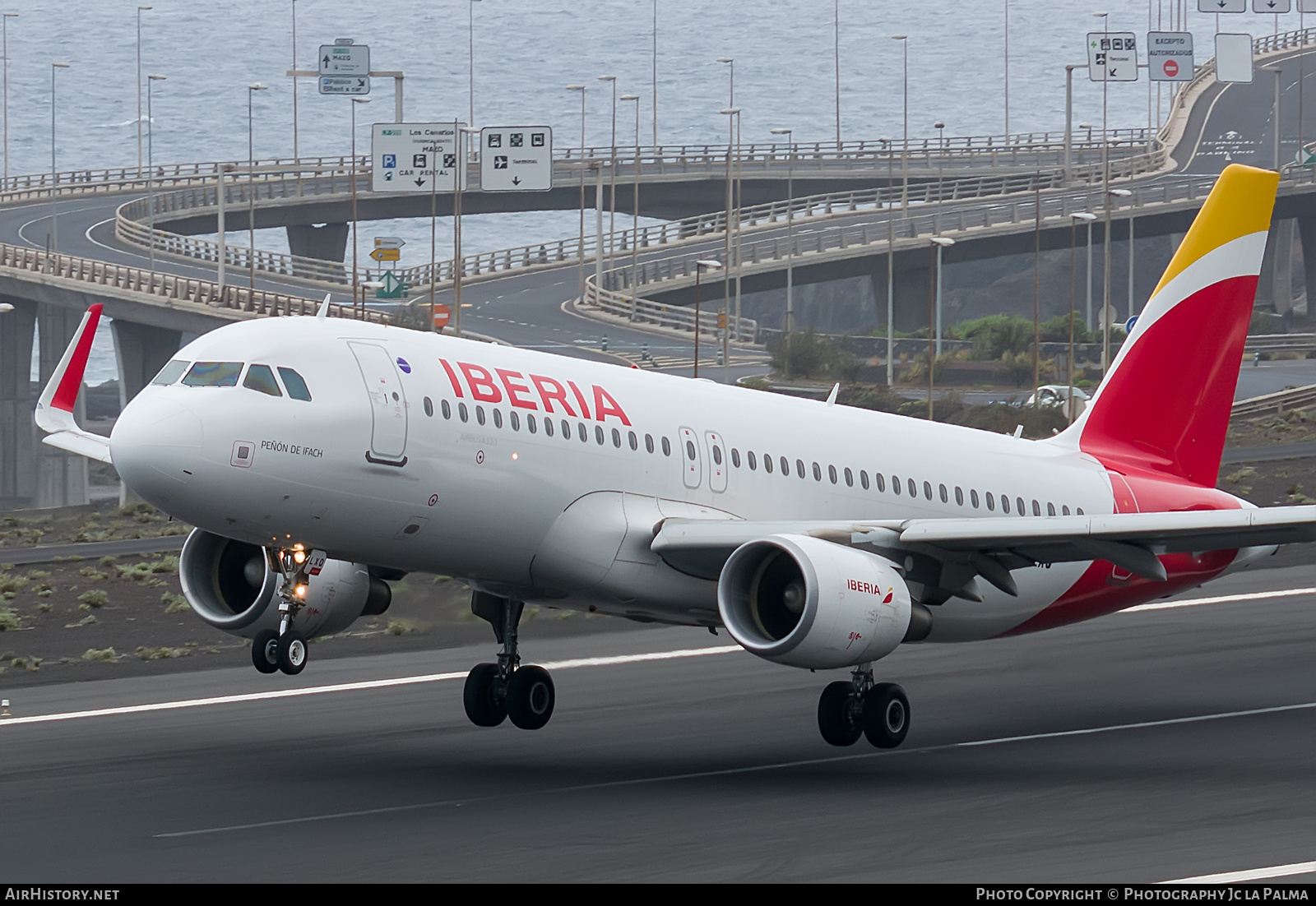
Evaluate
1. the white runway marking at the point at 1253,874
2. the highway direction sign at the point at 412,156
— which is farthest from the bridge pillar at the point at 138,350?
the white runway marking at the point at 1253,874

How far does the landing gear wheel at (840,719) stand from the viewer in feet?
87.4

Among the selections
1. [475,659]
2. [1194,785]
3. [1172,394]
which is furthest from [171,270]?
[1194,785]

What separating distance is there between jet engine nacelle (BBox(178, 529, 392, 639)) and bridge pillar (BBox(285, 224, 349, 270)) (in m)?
140

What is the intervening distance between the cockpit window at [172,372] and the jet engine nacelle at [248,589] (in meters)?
3.16

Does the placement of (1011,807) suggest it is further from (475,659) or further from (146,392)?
(475,659)

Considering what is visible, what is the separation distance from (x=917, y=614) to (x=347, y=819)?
8.02 metres

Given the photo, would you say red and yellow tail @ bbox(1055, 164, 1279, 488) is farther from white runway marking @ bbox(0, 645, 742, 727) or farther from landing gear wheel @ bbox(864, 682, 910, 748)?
white runway marking @ bbox(0, 645, 742, 727)

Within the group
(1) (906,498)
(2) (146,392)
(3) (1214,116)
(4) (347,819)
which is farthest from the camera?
(3) (1214,116)

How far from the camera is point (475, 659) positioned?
39125 millimetres

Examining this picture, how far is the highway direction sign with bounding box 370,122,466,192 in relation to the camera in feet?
249

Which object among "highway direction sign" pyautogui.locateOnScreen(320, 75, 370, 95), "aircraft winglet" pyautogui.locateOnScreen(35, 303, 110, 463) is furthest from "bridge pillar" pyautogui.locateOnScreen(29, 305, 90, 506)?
"aircraft winglet" pyautogui.locateOnScreen(35, 303, 110, 463)

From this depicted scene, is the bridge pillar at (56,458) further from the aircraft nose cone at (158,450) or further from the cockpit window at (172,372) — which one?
the aircraft nose cone at (158,450)

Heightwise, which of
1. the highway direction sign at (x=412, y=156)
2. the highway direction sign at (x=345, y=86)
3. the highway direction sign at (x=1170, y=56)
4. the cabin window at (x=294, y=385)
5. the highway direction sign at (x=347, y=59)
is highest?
the highway direction sign at (x=1170, y=56)
